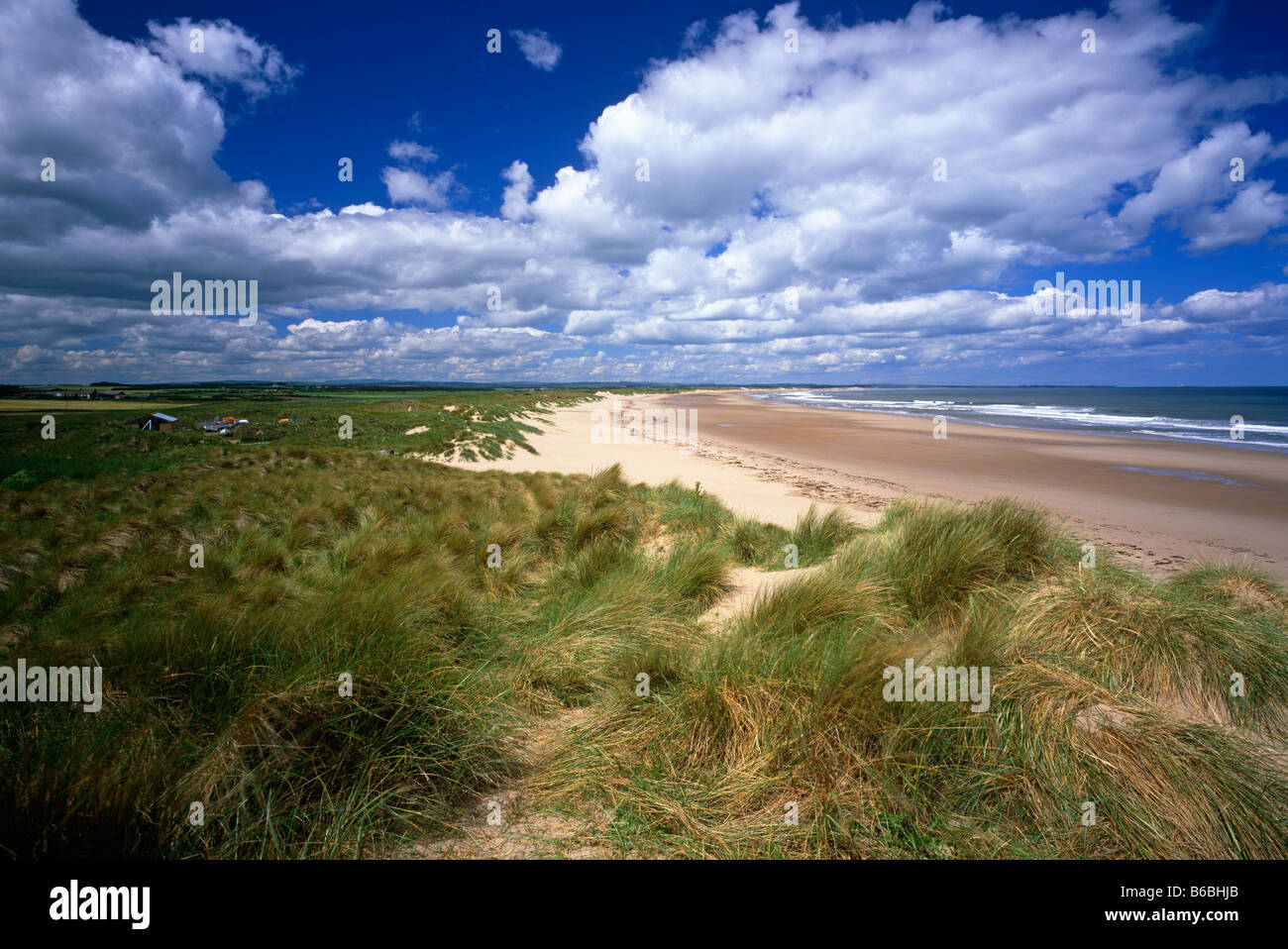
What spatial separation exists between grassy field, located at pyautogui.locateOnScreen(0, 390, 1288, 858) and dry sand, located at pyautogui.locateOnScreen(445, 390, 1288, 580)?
3.99 meters

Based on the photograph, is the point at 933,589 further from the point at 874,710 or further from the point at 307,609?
the point at 307,609

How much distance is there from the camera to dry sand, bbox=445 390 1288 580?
33.7ft

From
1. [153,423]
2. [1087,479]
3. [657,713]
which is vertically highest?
[153,423]

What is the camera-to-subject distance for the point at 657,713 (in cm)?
316

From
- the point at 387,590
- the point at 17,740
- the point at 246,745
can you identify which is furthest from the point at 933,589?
the point at 17,740

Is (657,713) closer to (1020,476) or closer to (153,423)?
(1020,476)

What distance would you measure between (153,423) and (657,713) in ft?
87.7

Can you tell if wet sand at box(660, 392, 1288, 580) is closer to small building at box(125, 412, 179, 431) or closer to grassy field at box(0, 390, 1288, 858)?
grassy field at box(0, 390, 1288, 858)

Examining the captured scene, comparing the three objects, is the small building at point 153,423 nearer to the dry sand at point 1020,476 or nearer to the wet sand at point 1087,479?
the dry sand at point 1020,476

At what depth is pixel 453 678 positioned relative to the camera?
325 cm

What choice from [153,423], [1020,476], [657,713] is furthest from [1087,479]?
[153,423]

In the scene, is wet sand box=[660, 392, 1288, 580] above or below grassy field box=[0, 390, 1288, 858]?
above

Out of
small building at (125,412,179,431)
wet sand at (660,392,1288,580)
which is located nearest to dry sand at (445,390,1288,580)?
wet sand at (660,392,1288,580)
